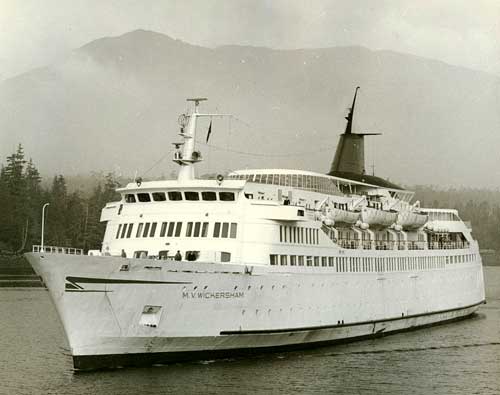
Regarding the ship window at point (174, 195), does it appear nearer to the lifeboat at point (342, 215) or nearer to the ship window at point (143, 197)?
the ship window at point (143, 197)

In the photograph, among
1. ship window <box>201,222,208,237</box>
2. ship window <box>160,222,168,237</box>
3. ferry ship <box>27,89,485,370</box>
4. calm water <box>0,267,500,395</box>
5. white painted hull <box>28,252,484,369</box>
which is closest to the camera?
calm water <box>0,267,500,395</box>

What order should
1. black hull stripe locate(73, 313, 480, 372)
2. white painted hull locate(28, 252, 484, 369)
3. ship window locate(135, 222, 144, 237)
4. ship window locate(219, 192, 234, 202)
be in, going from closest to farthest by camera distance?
white painted hull locate(28, 252, 484, 369) < black hull stripe locate(73, 313, 480, 372) < ship window locate(219, 192, 234, 202) < ship window locate(135, 222, 144, 237)

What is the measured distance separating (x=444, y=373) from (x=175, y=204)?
37.3 feet

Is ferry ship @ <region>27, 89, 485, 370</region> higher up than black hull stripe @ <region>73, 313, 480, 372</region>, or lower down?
higher up

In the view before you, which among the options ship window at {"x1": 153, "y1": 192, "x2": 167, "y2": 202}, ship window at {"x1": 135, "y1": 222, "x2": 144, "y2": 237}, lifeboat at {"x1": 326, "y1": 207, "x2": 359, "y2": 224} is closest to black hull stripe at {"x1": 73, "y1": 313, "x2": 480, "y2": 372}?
ship window at {"x1": 135, "y1": 222, "x2": 144, "y2": 237}

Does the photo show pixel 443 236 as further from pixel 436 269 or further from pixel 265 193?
pixel 265 193

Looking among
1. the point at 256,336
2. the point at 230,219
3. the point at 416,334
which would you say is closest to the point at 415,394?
the point at 256,336

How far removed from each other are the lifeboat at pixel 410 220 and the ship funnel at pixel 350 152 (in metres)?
5.27

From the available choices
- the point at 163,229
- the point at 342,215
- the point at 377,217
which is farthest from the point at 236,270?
the point at 377,217

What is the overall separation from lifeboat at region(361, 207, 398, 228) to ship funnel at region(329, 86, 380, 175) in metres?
7.43

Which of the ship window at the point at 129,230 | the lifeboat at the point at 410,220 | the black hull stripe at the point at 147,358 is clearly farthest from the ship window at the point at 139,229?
the lifeboat at the point at 410,220

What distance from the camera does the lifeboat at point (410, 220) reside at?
39.3m

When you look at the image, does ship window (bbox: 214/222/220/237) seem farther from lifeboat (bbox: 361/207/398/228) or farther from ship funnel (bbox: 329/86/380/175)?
ship funnel (bbox: 329/86/380/175)

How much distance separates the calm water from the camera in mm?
23269
